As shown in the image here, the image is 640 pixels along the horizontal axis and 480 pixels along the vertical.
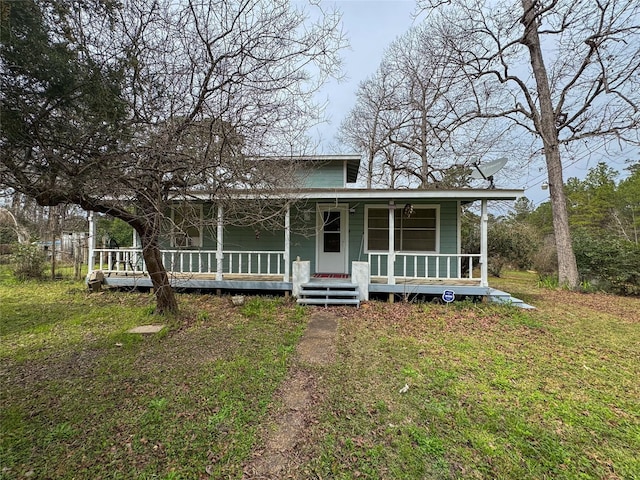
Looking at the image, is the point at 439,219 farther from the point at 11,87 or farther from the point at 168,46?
the point at 11,87

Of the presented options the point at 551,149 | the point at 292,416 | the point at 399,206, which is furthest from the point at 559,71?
the point at 292,416

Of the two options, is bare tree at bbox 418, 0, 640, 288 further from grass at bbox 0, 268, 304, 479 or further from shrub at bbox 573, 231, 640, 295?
grass at bbox 0, 268, 304, 479

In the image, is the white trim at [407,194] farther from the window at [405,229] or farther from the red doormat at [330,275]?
the red doormat at [330,275]

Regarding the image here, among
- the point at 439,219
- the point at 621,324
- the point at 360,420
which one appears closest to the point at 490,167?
the point at 439,219

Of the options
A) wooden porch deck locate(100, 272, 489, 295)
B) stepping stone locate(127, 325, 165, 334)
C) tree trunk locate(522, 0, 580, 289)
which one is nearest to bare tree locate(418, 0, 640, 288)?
tree trunk locate(522, 0, 580, 289)

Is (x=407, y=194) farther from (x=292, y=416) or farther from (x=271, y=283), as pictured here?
(x=292, y=416)

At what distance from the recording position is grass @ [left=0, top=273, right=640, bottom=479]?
6.88ft

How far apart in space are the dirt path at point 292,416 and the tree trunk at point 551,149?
9.66m

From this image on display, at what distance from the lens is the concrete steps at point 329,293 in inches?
259

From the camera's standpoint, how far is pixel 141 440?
229 cm

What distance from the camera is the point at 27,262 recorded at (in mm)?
9266

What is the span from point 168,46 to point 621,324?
30.5 ft

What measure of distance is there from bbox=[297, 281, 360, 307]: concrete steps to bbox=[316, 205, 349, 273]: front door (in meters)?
1.48

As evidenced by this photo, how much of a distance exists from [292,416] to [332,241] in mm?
6083
